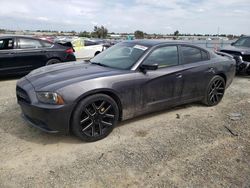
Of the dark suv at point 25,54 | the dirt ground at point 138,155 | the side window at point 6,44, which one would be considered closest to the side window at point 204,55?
the dirt ground at point 138,155

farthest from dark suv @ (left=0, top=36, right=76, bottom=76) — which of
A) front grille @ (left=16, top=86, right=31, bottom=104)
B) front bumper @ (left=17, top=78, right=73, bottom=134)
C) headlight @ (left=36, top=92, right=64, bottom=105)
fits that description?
headlight @ (left=36, top=92, right=64, bottom=105)

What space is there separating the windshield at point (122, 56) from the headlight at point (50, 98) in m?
1.26

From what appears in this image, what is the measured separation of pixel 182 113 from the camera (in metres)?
4.95

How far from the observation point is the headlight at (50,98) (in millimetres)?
3299

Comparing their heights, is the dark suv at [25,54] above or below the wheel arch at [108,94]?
above

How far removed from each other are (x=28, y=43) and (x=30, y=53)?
1.20 ft

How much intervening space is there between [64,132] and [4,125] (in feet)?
4.48

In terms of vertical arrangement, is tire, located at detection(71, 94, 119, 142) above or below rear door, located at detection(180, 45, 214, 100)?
below

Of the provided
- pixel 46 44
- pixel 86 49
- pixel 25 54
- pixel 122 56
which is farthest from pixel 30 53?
pixel 86 49

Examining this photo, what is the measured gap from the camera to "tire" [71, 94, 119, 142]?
135 inches

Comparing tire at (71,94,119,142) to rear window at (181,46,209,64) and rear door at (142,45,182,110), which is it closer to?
rear door at (142,45,182,110)

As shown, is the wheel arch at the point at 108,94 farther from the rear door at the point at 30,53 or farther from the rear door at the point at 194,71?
the rear door at the point at 30,53

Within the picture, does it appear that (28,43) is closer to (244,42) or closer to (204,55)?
(204,55)

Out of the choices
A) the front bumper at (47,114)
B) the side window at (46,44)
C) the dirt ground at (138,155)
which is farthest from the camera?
the side window at (46,44)
